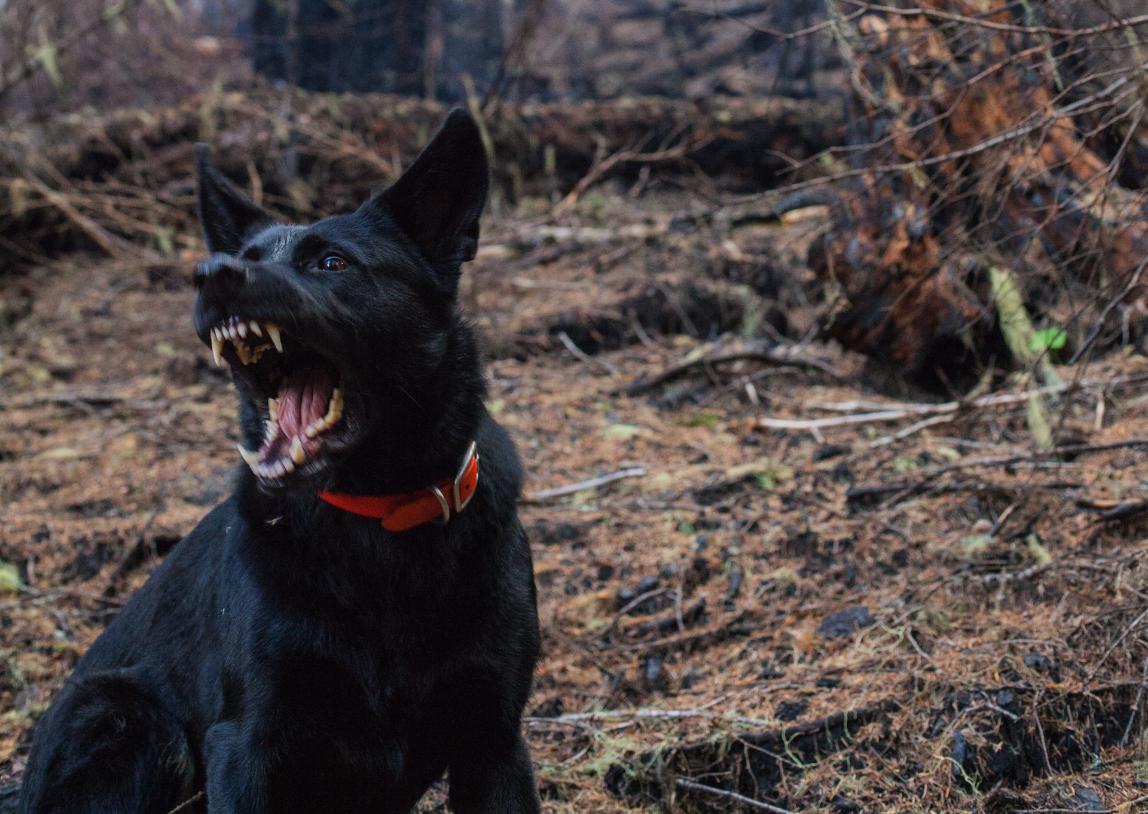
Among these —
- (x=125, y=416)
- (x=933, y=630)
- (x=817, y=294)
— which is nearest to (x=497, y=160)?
(x=817, y=294)

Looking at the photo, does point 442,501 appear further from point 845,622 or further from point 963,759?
point 845,622

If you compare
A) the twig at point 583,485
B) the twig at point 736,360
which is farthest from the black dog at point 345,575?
the twig at point 736,360

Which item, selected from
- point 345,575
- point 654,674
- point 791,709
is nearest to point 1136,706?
point 791,709

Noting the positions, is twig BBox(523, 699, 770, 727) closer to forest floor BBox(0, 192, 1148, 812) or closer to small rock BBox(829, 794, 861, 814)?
forest floor BBox(0, 192, 1148, 812)

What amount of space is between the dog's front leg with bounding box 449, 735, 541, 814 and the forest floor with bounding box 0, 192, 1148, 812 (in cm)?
57

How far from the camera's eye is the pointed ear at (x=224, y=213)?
10.2ft

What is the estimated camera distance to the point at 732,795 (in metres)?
3.07

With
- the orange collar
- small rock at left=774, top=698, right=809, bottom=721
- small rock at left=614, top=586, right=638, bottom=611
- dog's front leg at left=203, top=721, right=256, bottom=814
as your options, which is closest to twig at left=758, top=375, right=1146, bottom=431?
small rock at left=614, top=586, right=638, bottom=611

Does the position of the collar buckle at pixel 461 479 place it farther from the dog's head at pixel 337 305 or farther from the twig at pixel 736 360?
the twig at pixel 736 360

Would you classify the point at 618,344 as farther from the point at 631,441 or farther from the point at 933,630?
the point at 933,630

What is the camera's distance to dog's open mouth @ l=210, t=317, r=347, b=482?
2.38 m

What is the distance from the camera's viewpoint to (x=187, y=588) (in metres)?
3.05

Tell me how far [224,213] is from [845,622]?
2.85 m

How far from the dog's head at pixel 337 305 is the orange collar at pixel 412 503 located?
0.62ft
